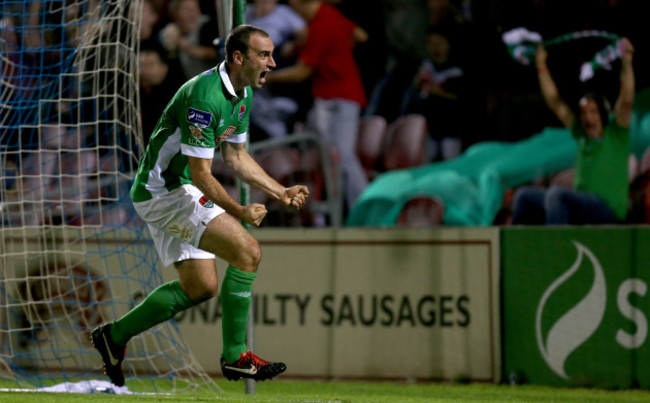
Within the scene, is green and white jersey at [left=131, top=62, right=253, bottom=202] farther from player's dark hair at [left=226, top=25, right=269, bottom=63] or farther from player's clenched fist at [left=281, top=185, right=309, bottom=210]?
player's clenched fist at [left=281, top=185, right=309, bottom=210]

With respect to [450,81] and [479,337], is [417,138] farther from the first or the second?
[479,337]

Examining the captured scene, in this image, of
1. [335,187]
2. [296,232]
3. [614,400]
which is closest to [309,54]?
[335,187]

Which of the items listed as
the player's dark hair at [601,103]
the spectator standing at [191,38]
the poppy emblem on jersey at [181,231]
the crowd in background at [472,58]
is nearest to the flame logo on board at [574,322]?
the player's dark hair at [601,103]

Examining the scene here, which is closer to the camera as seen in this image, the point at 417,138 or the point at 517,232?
the point at 517,232

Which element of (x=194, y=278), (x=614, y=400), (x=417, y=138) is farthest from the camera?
(x=417, y=138)

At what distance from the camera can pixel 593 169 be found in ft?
26.9

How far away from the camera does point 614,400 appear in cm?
677

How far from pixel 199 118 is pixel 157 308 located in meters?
1.09

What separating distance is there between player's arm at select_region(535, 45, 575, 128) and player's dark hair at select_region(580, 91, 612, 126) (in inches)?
6.6

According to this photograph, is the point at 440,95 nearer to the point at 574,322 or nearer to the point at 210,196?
the point at 574,322

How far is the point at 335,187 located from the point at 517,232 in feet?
6.43

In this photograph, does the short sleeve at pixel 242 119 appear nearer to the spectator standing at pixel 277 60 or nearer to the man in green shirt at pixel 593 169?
the man in green shirt at pixel 593 169

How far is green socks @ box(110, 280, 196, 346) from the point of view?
541 cm

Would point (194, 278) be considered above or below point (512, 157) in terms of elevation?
below
